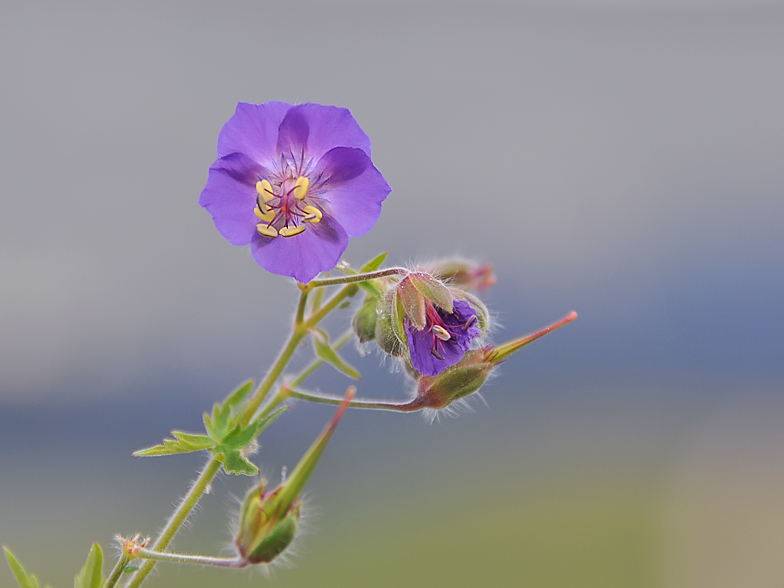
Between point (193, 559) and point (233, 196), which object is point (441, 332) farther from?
point (193, 559)

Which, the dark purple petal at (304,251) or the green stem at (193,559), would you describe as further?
the dark purple petal at (304,251)

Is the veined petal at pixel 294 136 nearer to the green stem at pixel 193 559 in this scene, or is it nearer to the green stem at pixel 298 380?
the green stem at pixel 298 380

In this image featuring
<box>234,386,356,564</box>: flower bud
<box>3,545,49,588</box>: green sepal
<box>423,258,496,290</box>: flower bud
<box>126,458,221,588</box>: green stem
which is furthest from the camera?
<box>423,258,496,290</box>: flower bud

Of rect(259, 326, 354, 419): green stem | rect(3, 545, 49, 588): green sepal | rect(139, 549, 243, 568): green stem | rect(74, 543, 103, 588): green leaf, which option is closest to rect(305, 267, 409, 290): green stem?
rect(259, 326, 354, 419): green stem

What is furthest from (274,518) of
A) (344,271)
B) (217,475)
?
(344,271)

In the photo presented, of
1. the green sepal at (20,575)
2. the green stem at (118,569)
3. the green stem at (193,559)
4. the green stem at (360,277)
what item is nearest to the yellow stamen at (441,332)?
the green stem at (360,277)

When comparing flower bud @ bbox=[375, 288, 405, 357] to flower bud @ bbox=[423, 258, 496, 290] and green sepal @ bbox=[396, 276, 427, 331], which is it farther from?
flower bud @ bbox=[423, 258, 496, 290]

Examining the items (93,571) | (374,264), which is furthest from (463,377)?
(93,571)
